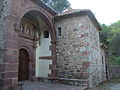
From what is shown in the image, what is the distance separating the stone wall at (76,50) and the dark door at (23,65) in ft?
6.35

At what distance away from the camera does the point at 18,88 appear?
16.1 ft

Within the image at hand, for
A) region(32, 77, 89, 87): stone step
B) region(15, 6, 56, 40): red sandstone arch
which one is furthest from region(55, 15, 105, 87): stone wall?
region(15, 6, 56, 40): red sandstone arch

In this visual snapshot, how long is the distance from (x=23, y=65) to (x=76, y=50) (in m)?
3.30

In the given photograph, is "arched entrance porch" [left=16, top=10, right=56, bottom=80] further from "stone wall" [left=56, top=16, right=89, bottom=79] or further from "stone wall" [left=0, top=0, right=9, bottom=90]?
"stone wall" [left=0, top=0, right=9, bottom=90]

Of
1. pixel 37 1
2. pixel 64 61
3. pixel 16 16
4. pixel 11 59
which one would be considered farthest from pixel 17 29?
pixel 64 61

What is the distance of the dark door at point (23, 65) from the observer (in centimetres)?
771

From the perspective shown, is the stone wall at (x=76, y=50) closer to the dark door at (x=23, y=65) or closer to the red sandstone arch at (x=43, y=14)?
the red sandstone arch at (x=43, y=14)

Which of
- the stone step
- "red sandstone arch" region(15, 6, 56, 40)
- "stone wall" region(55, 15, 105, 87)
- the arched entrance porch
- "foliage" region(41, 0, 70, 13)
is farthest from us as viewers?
"foliage" region(41, 0, 70, 13)

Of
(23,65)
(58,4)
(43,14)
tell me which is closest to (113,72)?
(23,65)

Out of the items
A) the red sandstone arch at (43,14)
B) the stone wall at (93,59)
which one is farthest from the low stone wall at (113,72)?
the red sandstone arch at (43,14)

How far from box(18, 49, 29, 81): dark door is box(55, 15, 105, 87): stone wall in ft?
6.35

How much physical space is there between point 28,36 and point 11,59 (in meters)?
3.40

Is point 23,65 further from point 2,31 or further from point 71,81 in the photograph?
point 2,31

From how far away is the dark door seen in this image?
771cm
